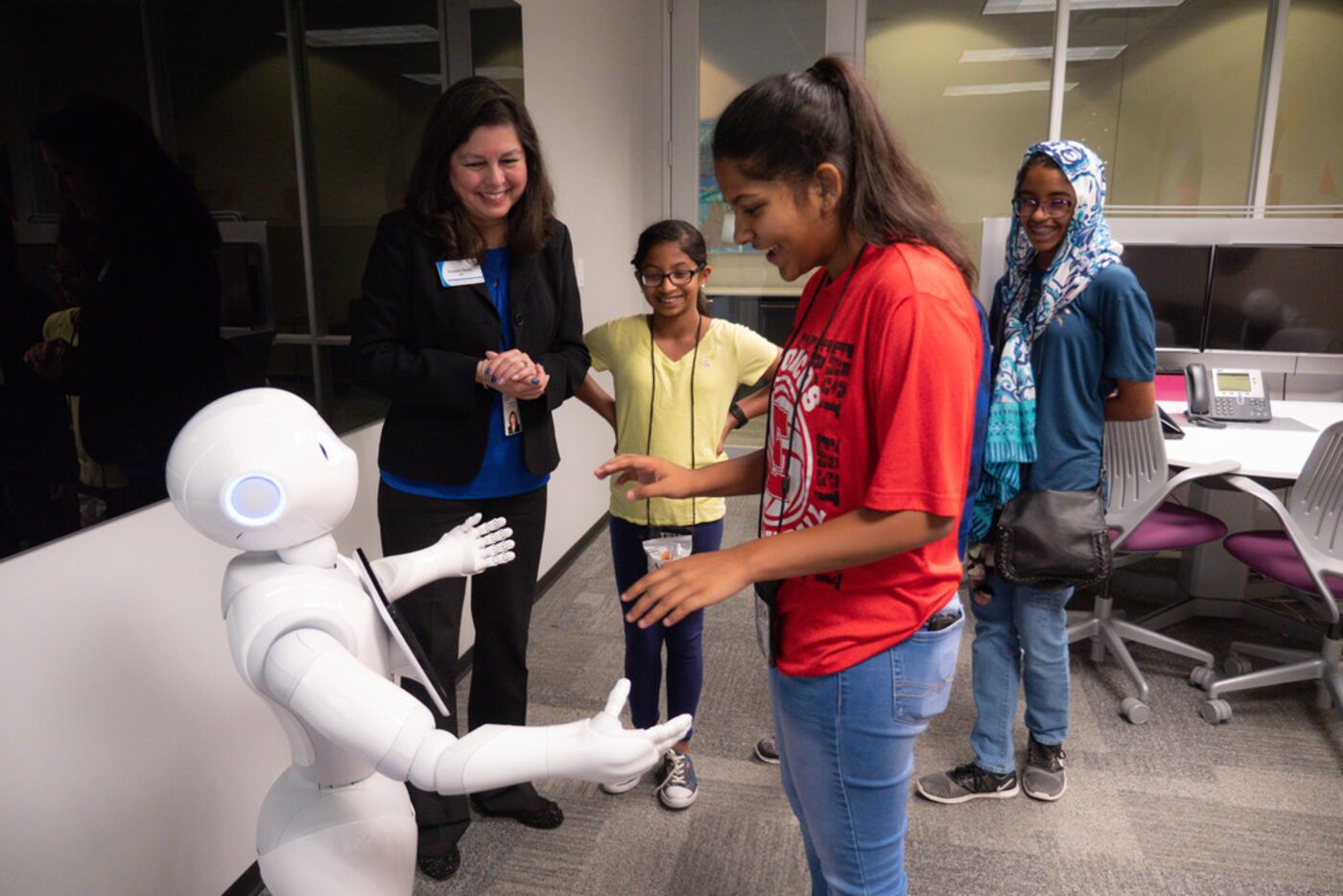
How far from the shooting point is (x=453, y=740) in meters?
0.98

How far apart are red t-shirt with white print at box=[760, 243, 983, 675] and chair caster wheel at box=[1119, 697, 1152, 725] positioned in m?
1.83

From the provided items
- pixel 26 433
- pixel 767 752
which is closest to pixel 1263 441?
pixel 767 752

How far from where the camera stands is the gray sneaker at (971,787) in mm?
2164

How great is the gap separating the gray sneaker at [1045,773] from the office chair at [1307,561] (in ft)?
2.18

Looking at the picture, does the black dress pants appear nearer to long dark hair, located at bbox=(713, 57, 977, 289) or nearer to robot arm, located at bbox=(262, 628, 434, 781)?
robot arm, located at bbox=(262, 628, 434, 781)

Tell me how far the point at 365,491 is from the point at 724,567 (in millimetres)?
1492

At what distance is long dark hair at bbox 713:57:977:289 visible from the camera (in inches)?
37.8

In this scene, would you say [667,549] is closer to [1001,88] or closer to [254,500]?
[254,500]

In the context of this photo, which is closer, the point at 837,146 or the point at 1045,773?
the point at 837,146

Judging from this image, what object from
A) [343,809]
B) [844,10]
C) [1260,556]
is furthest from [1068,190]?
[844,10]

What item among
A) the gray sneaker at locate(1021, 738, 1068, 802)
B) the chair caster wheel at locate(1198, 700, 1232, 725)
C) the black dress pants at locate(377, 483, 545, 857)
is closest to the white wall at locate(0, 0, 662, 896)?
the black dress pants at locate(377, 483, 545, 857)

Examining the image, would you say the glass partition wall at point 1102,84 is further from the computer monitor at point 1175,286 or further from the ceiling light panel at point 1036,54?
the computer monitor at point 1175,286

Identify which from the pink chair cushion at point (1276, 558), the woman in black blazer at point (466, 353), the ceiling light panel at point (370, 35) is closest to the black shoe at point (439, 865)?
the woman in black blazer at point (466, 353)

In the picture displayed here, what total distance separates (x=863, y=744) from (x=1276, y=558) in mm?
2153
